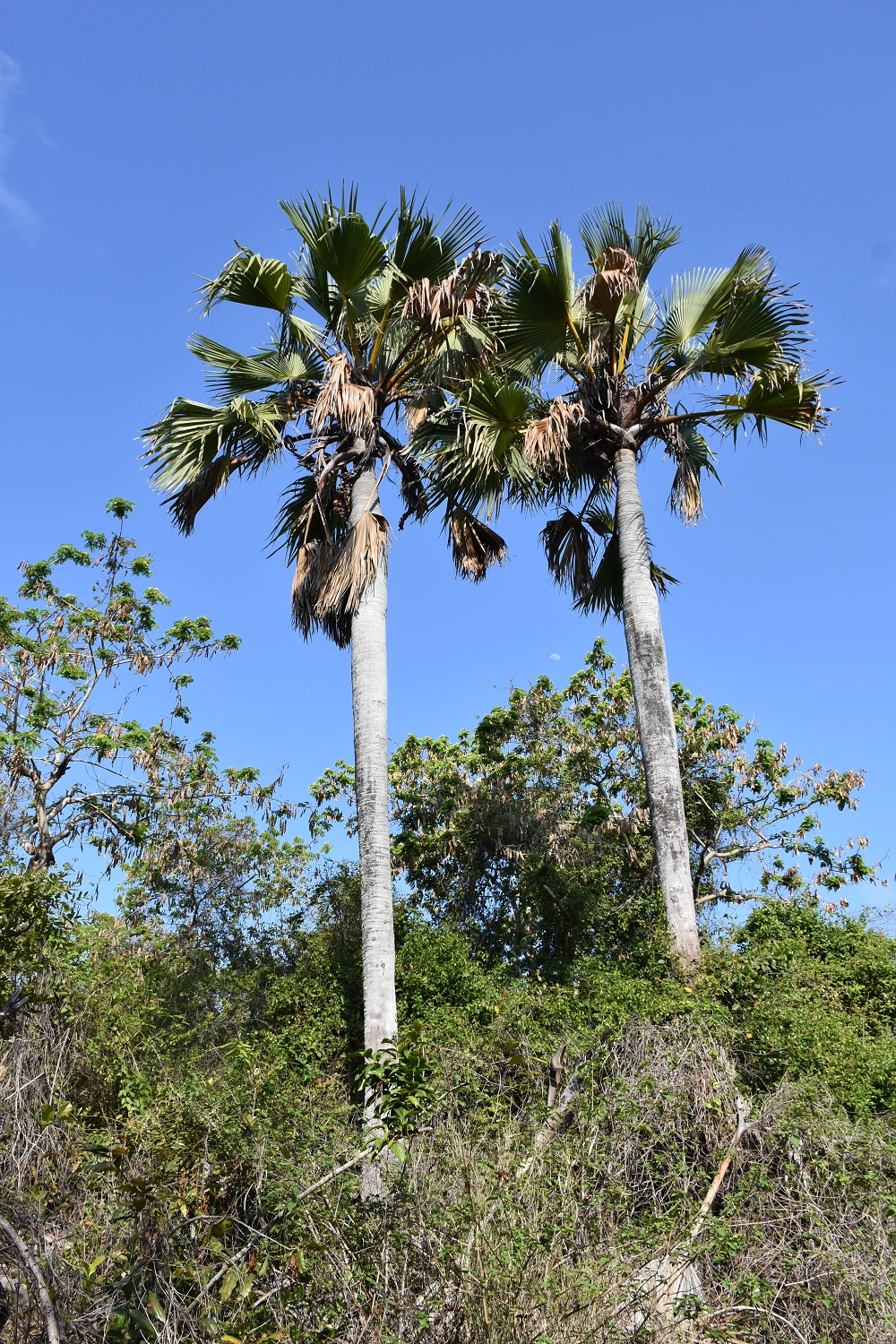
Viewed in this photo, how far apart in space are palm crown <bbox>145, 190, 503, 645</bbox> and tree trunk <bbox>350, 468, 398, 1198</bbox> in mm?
210

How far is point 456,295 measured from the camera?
1051cm

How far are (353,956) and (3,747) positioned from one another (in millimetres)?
6299

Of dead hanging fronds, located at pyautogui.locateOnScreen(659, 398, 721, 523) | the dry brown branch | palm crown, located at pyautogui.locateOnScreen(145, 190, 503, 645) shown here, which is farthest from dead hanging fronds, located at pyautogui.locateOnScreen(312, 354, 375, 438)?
the dry brown branch

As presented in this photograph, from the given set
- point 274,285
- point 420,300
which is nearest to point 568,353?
point 420,300

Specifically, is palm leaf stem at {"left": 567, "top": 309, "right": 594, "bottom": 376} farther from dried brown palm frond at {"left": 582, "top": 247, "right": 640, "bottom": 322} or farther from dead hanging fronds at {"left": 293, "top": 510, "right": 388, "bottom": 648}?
dead hanging fronds at {"left": 293, "top": 510, "right": 388, "bottom": 648}

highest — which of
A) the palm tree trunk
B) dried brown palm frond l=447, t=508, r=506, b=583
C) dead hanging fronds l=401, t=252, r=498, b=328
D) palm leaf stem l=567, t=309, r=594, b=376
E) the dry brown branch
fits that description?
palm leaf stem l=567, t=309, r=594, b=376

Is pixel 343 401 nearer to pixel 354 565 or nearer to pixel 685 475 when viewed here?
pixel 354 565

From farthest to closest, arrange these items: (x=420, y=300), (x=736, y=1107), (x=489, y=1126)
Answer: (x=420, y=300)
(x=736, y=1107)
(x=489, y=1126)

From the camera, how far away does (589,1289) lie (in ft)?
14.6

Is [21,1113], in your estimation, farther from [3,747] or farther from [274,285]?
[3,747]

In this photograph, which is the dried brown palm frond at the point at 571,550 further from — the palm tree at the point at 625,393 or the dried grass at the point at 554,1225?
the dried grass at the point at 554,1225

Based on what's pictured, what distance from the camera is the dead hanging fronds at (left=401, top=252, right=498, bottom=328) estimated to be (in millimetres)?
10422

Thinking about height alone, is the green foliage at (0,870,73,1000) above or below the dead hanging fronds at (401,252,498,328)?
below

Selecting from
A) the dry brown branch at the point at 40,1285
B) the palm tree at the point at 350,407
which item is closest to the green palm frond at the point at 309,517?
the palm tree at the point at 350,407
